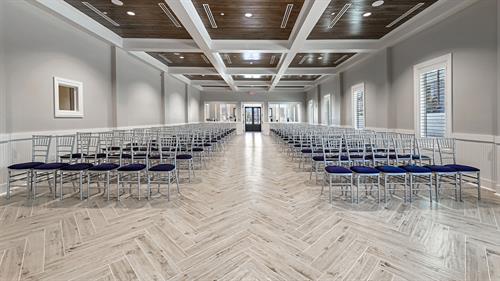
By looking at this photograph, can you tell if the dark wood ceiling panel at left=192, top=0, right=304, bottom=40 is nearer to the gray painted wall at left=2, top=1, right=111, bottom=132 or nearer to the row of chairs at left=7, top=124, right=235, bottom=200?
the row of chairs at left=7, top=124, right=235, bottom=200

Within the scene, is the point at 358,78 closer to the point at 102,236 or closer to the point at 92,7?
the point at 92,7

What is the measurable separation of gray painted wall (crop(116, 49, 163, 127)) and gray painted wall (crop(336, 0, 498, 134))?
8116 millimetres

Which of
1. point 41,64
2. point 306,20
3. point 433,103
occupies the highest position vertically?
point 306,20

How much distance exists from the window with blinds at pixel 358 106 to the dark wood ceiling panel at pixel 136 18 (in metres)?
6.64

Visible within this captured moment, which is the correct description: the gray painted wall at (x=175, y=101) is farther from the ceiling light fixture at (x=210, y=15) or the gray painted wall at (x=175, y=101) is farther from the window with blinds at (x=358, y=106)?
the window with blinds at (x=358, y=106)

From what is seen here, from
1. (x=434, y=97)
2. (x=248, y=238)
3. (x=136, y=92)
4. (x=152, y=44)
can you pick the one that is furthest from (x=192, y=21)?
(x=434, y=97)

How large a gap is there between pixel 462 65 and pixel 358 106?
5696mm

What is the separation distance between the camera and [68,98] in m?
6.66

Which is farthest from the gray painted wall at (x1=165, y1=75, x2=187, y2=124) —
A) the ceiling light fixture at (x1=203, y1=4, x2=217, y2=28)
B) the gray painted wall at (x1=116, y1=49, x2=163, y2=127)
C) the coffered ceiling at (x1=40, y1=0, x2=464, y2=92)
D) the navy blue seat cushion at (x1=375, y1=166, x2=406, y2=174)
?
the navy blue seat cushion at (x1=375, y1=166, x2=406, y2=174)

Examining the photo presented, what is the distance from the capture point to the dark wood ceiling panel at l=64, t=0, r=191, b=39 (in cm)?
574

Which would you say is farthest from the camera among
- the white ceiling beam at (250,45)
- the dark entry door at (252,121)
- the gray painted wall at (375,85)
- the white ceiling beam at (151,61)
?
the dark entry door at (252,121)

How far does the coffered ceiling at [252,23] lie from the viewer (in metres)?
5.66

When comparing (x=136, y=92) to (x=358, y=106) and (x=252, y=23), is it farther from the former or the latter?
(x=358, y=106)

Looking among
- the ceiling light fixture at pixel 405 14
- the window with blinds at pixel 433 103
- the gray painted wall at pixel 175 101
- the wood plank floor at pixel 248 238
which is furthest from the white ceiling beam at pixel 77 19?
the window with blinds at pixel 433 103
